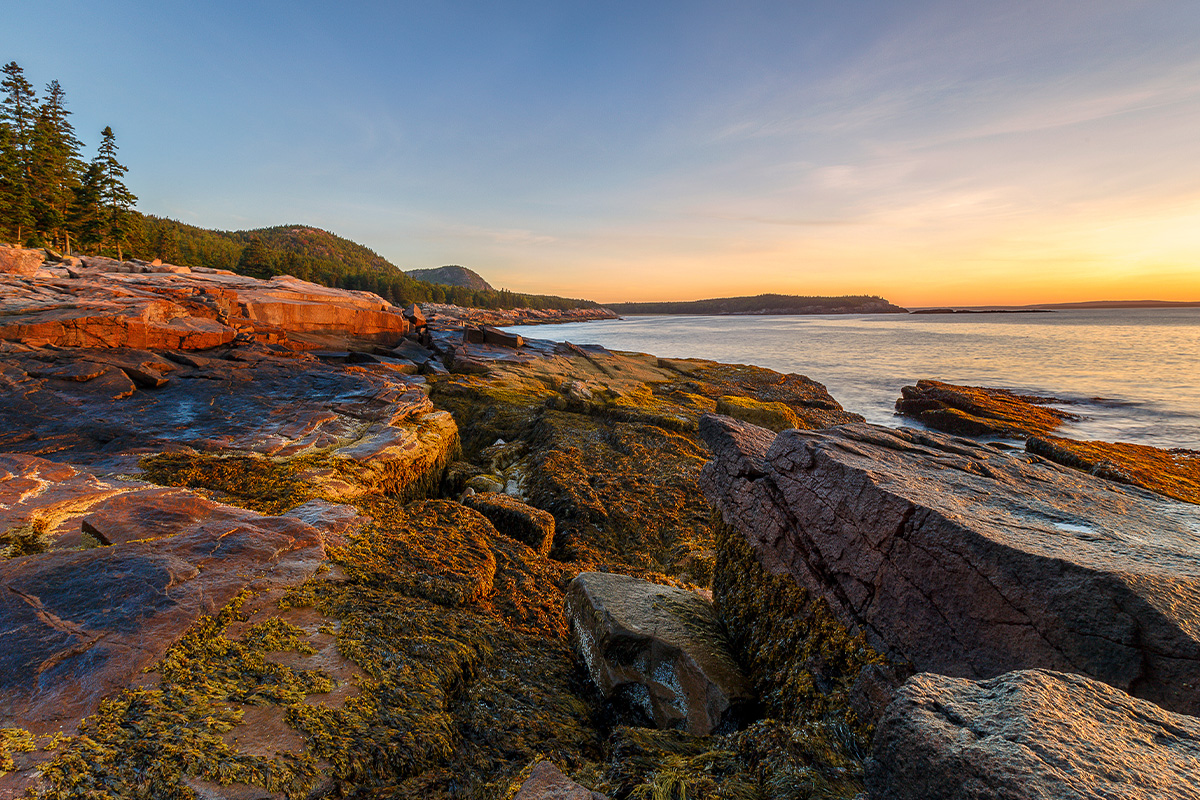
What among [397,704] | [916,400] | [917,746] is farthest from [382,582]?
[916,400]

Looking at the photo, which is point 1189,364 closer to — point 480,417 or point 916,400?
point 916,400

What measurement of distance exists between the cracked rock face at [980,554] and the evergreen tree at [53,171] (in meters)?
70.1

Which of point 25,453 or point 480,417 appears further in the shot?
point 480,417

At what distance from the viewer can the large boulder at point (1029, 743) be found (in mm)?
1689

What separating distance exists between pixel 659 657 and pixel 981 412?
27.4m

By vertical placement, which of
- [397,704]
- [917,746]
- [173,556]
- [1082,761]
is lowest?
[397,704]

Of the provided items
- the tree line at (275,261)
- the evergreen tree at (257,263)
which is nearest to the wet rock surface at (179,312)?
the tree line at (275,261)

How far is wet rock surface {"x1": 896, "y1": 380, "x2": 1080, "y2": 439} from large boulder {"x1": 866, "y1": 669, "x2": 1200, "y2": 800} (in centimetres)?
2437

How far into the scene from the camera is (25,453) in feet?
23.7

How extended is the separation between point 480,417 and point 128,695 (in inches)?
509

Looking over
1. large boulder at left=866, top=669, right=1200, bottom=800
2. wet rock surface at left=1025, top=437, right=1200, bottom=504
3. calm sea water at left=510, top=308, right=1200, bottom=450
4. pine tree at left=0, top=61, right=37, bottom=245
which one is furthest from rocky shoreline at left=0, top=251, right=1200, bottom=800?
pine tree at left=0, top=61, right=37, bottom=245

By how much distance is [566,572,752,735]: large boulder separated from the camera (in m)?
3.93

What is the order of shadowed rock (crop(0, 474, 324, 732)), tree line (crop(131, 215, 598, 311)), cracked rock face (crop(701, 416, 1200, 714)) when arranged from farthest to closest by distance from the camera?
tree line (crop(131, 215, 598, 311))
shadowed rock (crop(0, 474, 324, 732))
cracked rock face (crop(701, 416, 1200, 714))

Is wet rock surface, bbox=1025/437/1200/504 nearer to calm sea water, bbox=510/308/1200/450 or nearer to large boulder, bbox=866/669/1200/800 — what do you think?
calm sea water, bbox=510/308/1200/450
